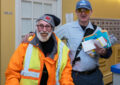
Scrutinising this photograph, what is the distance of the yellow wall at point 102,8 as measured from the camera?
15.1 ft

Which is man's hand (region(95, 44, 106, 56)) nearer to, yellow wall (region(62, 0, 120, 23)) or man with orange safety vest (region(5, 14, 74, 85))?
man with orange safety vest (region(5, 14, 74, 85))

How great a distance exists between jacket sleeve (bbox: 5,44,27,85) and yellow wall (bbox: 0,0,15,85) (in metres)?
1.55

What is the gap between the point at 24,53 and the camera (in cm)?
193

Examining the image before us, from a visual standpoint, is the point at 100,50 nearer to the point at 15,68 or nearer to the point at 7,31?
the point at 15,68

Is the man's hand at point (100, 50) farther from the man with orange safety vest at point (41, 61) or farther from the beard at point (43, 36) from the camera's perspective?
the beard at point (43, 36)

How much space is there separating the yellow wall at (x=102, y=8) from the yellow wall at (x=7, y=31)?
1.50 m

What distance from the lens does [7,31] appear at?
3.38 m

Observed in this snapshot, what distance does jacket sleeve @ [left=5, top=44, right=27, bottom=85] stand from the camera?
184cm

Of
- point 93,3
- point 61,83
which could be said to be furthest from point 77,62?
point 93,3

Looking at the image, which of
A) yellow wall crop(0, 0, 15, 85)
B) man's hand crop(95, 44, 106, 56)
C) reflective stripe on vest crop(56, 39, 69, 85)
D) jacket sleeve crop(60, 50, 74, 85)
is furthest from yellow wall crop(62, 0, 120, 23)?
jacket sleeve crop(60, 50, 74, 85)

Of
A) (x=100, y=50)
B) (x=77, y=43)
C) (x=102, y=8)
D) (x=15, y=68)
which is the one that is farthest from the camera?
(x=102, y=8)

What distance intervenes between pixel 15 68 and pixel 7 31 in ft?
5.52

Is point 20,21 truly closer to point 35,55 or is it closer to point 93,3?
point 35,55

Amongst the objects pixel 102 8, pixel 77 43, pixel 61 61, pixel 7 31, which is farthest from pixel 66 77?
pixel 102 8
